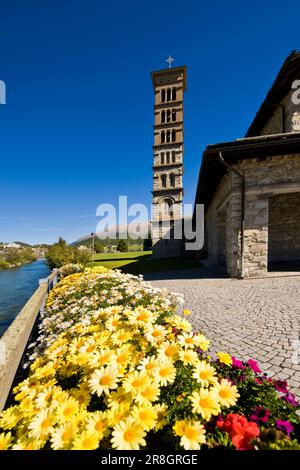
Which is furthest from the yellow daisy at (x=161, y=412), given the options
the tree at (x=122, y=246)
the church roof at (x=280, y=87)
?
the tree at (x=122, y=246)

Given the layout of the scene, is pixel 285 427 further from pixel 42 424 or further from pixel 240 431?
pixel 42 424

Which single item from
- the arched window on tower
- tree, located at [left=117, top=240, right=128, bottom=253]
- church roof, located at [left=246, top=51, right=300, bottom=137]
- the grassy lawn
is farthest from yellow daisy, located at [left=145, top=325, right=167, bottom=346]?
tree, located at [left=117, top=240, right=128, bottom=253]

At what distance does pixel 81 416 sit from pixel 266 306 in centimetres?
460

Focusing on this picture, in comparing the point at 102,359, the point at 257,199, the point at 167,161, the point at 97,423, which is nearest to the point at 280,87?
the point at 257,199

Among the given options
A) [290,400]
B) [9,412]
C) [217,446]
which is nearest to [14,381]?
[9,412]

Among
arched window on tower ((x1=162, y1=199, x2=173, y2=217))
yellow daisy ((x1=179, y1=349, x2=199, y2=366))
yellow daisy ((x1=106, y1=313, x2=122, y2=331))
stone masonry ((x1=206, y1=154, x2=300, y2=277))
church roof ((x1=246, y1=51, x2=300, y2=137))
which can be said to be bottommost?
yellow daisy ((x1=179, y1=349, x2=199, y2=366))

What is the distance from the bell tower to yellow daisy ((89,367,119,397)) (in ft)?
74.3

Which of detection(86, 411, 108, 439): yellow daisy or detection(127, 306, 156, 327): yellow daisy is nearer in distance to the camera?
detection(86, 411, 108, 439): yellow daisy

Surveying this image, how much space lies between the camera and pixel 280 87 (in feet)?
28.1

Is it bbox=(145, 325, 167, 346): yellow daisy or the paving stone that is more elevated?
bbox=(145, 325, 167, 346): yellow daisy

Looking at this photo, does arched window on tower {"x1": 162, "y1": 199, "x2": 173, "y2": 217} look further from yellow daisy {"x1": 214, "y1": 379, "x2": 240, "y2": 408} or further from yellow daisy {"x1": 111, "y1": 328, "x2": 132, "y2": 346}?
yellow daisy {"x1": 214, "y1": 379, "x2": 240, "y2": 408}

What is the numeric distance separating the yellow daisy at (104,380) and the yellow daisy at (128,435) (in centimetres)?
17

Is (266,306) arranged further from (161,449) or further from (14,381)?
(14,381)

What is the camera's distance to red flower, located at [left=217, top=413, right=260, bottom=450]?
917 mm
